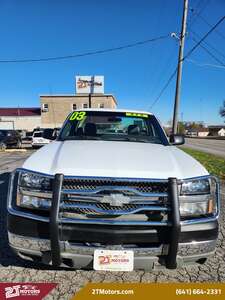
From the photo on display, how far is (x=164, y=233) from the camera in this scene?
2.64 metres

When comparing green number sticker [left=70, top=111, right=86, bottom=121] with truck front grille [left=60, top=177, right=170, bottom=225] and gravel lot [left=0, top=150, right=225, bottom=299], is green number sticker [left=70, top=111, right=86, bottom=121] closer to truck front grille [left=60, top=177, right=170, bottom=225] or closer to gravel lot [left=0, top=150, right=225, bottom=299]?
gravel lot [left=0, top=150, right=225, bottom=299]

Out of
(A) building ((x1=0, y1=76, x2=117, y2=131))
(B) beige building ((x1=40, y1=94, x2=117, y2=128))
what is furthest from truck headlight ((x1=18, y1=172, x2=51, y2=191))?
(B) beige building ((x1=40, y1=94, x2=117, y2=128))

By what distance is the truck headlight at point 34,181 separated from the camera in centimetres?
276

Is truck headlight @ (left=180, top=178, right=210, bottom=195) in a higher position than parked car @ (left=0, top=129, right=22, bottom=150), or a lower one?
higher

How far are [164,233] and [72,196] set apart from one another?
33.5 inches

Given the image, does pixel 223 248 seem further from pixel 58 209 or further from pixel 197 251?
pixel 58 209

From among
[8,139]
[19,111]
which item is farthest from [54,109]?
[8,139]

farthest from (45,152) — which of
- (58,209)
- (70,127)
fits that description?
(70,127)

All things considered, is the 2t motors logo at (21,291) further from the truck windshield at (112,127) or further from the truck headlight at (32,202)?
the truck windshield at (112,127)

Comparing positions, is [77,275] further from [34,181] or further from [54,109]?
[54,109]

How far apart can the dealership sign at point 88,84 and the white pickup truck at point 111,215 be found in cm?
4125

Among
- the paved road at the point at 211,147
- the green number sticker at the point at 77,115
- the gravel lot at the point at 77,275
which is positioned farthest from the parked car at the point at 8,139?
the gravel lot at the point at 77,275

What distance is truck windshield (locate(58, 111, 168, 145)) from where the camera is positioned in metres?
4.52

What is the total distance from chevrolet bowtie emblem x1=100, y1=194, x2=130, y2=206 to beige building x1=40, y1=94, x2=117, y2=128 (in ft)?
152
